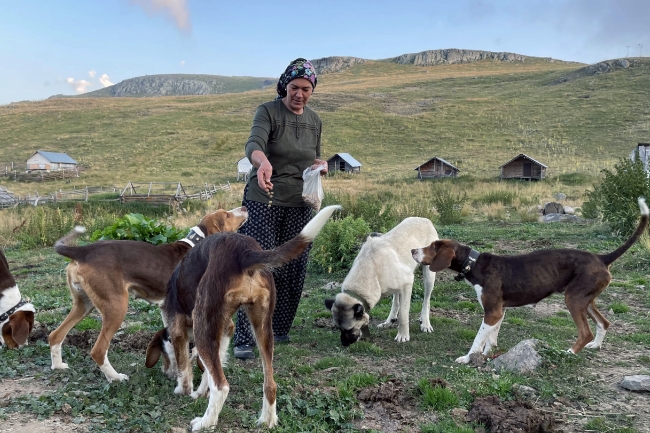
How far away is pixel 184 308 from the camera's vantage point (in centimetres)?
426

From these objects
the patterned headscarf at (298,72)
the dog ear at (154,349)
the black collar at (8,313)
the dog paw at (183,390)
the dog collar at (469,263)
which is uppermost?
the patterned headscarf at (298,72)

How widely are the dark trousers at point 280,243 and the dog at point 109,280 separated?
3.10 ft

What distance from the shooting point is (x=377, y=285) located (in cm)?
627

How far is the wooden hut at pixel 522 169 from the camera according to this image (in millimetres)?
42719

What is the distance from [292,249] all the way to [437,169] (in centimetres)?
4383

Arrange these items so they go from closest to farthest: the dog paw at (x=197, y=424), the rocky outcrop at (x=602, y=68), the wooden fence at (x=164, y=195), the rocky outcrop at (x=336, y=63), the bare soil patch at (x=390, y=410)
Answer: the dog paw at (x=197, y=424)
the bare soil patch at (x=390, y=410)
the wooden fence at (x=164, y=195)
the rocky outcrop at (x=602, y=68)
the rocky outcrop at (x=336, y=63)

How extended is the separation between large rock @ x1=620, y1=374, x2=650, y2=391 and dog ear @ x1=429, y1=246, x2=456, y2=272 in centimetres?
210

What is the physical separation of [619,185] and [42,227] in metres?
16.5

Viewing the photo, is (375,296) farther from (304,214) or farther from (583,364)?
(583,364)

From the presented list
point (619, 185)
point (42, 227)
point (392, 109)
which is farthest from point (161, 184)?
point (392, 109)

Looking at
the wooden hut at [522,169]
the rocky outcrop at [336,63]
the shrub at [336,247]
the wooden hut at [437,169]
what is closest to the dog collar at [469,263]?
the shrub at [336,247]

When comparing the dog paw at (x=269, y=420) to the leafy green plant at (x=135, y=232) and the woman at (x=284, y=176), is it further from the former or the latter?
the leafy green plant at (x=135, y=232)

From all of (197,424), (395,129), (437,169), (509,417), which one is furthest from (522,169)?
(197,424)

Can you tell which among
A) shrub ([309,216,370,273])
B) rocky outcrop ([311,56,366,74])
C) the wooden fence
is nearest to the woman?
shrub ([309,216,370,273])
